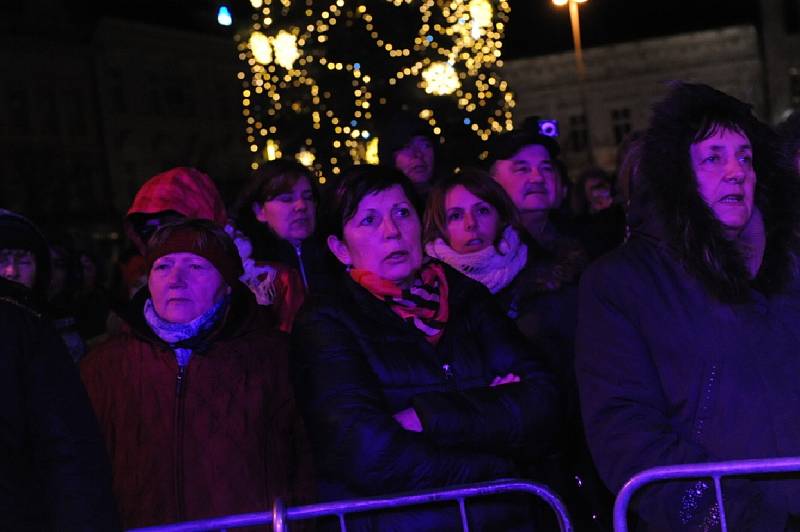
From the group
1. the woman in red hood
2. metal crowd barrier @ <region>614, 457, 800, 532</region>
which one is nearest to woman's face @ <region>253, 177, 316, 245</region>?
the woman in red hood

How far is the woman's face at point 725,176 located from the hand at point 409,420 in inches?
45.2

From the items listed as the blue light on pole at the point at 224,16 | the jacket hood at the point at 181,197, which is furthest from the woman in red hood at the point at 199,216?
the blue light on pole at the point at 224,16

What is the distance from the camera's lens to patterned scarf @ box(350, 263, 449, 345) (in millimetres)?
3648

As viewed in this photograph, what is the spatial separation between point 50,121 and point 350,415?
43.3 meters

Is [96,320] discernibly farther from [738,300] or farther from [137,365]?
[738,300]

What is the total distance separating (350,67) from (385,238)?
44.5 ft

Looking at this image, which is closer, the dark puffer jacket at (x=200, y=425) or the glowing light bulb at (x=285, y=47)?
the dark puffer jacket at (x=200, y=425)

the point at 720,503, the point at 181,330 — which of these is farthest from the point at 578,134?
the point at 720,503

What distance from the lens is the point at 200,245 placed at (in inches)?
165

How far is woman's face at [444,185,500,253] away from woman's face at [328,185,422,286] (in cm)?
89

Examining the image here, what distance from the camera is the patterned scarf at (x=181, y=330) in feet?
13.1

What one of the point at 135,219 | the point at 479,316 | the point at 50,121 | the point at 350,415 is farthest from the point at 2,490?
the point at 50,121

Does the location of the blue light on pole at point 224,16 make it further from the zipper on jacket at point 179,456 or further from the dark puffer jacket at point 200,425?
the zipper on jacket at point 179,456

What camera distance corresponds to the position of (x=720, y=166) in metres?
3.28
